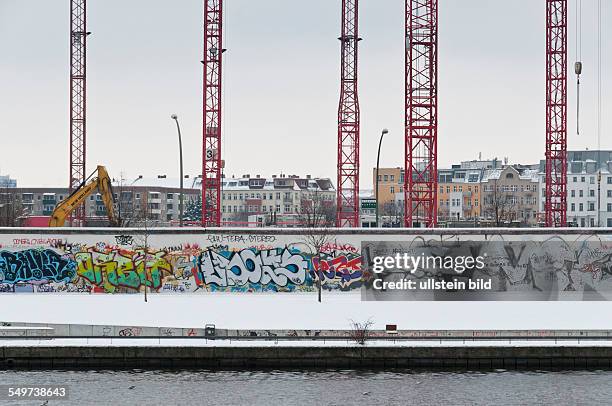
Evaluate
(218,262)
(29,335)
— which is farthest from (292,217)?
(29,335)

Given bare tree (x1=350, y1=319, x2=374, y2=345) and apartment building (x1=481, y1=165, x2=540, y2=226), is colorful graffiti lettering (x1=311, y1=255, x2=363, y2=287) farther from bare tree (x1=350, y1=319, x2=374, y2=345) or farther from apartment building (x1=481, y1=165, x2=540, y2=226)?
apartment building (x1=481, y1=165, x2=540, y2=226)

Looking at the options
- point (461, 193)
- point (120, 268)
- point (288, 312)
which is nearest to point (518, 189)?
point (461, 193)

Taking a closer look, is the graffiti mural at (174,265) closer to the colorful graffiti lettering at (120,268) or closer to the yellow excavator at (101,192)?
the colorful graffiti lettering at (120,268)

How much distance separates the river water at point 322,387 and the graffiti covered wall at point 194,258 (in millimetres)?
14452

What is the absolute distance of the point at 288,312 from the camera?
154 ft

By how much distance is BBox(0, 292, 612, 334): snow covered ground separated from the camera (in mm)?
43656

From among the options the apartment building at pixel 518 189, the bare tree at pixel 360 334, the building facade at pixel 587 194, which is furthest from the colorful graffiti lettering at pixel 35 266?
the building facade at pixel 587 194

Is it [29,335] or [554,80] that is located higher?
[554,80]

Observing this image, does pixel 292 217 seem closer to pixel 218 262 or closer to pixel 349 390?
pixel 218 262

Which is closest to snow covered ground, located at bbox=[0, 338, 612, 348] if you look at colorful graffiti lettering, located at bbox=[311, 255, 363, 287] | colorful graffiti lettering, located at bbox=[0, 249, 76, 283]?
colorful graffiti lettering, located at bbox=[311, 255, 363, 287]

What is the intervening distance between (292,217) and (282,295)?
118525 mm

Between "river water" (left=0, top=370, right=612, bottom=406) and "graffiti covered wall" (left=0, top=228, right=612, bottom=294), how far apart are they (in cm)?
1445

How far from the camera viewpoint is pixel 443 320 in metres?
44.4

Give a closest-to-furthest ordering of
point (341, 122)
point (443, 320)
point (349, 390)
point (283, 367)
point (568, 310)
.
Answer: point (349, 390), point (283, 367), point (443, 320), point (568, 310), point (341, 122)
